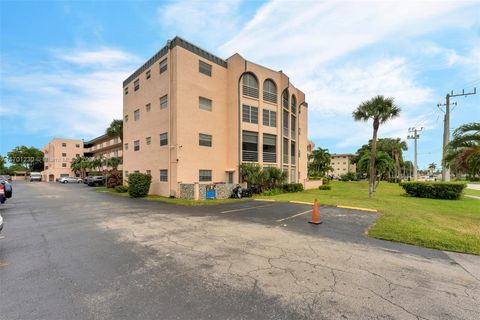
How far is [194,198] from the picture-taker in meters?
17.2

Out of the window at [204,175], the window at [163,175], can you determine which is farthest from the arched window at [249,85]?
the window at [163,175]

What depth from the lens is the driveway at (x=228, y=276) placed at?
3.18 m

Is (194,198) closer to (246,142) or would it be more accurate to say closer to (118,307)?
(246,142)

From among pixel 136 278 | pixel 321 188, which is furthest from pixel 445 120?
pixel 136 278

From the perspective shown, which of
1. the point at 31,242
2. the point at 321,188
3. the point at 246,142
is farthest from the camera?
the point at 321,188

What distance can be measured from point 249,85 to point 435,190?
66.3 feet

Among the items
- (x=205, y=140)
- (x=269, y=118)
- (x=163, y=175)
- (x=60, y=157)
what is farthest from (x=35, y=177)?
(x=269, y=118)

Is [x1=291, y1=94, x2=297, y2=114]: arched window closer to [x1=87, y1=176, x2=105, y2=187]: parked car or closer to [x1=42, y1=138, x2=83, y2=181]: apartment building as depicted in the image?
[x1=87, y1=176, x2=105, y2=187]: parked car

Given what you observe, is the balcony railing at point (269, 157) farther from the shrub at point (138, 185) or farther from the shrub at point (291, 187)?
→ the shrub at point (138, 185)

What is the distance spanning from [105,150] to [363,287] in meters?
63.3

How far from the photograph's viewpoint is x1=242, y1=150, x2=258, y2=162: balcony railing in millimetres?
21781

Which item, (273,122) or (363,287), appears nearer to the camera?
(363,287)

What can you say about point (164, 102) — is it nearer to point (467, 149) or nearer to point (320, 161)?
point (467, 149)

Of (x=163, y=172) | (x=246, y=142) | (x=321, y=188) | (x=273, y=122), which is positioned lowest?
(x=321, y=188)
